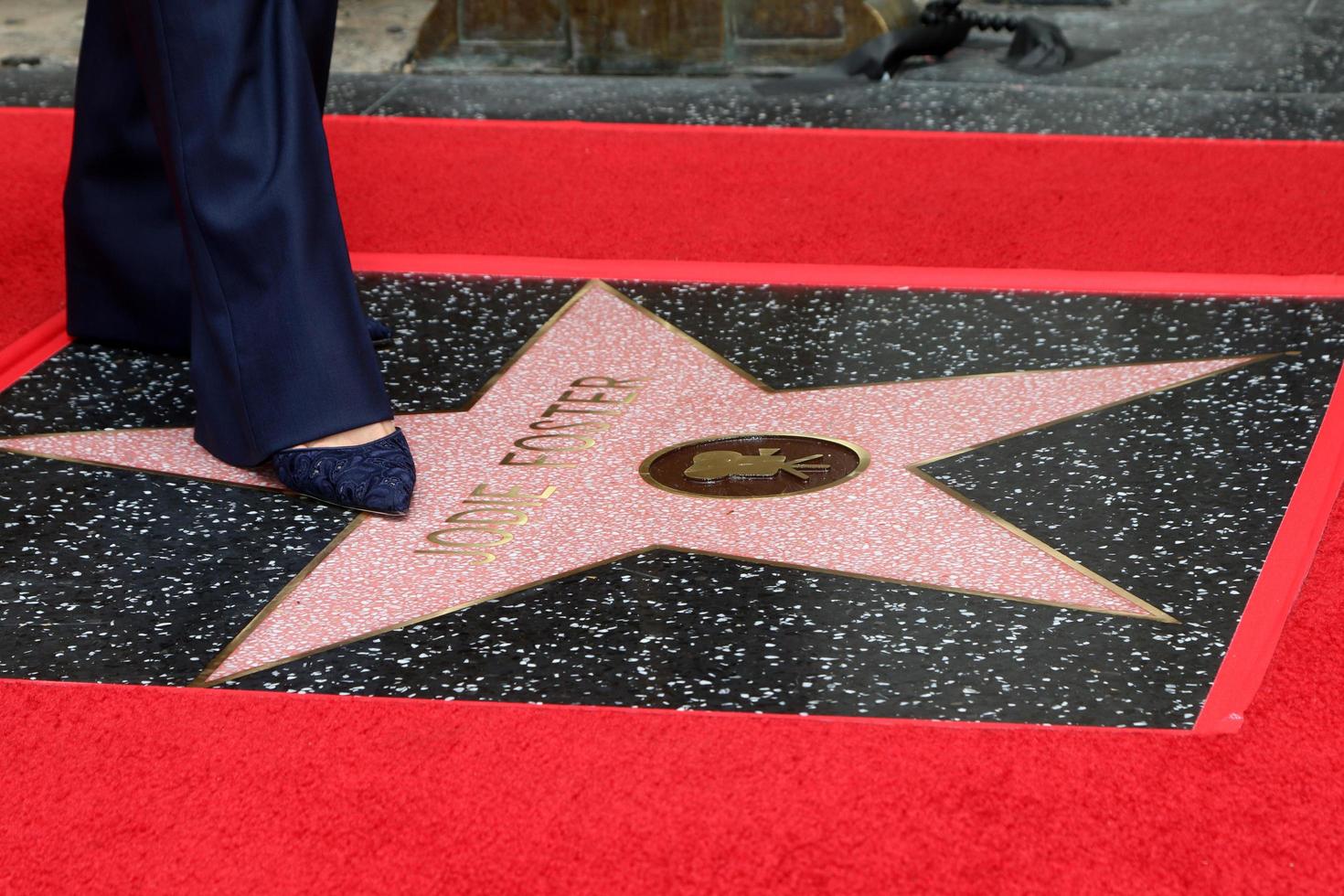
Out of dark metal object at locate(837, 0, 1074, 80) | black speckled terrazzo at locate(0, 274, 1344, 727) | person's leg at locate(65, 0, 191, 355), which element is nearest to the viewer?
black speckled terrazzo at locate(0, 274, 1344, 727)

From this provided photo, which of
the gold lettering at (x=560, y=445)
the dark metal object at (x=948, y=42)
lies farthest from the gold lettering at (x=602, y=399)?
the dark metal object at (x=948, y=42)

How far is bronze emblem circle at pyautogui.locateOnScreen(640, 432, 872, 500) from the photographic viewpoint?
4.25 feet

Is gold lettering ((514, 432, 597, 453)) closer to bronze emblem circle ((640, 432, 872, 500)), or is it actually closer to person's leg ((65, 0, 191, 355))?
bronze emblem circle ((640, 432, 872, 500))

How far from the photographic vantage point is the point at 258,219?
1300 mm

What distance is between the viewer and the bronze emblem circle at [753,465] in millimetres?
1297

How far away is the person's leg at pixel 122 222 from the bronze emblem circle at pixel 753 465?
0.57m

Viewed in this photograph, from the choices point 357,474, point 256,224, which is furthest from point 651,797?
point 256,224

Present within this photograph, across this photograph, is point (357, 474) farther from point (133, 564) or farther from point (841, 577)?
point (841, 577)

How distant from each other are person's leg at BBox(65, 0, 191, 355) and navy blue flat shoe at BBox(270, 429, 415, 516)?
379mm

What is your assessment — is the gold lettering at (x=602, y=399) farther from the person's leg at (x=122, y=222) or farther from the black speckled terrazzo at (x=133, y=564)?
the person's leg at (x=122, y=222)

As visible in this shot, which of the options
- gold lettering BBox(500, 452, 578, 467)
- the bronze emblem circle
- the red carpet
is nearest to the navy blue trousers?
gold lettering BBox(500, 452, 578, 467)

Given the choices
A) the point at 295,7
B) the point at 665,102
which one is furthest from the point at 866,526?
the point at 665,102

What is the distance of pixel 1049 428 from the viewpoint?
1.41 metres

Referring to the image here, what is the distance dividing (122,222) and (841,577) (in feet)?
2.91
